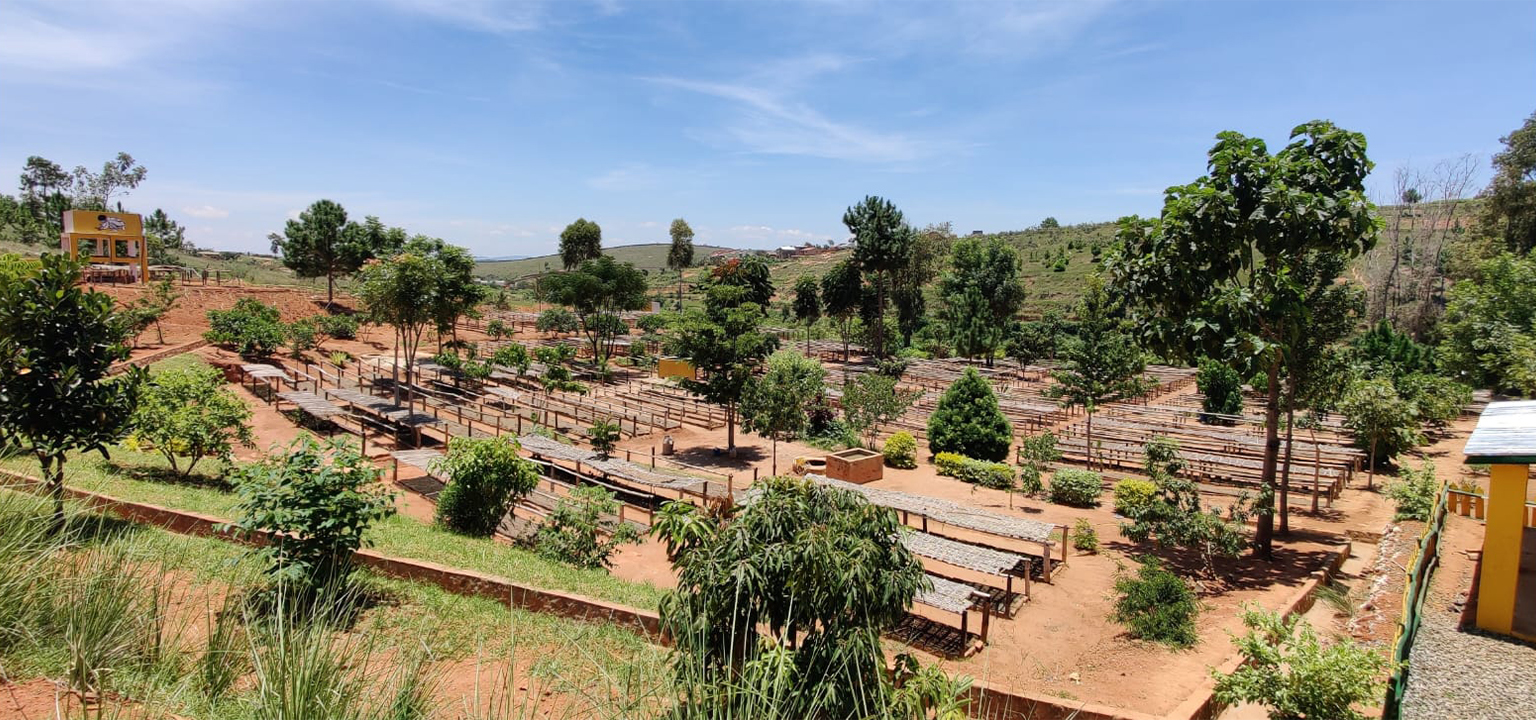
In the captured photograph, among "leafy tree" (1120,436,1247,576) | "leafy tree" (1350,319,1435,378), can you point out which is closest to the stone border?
"leafy tree" (1120,436,1247,576)

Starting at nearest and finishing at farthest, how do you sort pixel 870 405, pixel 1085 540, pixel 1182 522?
pixel 1182 522 → pixel 1085 540 → pixel 870 405

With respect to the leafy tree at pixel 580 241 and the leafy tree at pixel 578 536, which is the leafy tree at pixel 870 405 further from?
the leafy tree at pixel 580 241

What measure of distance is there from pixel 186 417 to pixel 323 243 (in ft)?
116

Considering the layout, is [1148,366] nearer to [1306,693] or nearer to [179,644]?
[1306,693]

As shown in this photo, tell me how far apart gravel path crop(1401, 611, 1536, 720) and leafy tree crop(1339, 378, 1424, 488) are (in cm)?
1255

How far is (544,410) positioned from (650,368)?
49.9 feet

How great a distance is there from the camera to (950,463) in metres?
22.1

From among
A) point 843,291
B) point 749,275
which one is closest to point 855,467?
point 749,275

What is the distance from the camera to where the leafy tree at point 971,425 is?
22.9 meters

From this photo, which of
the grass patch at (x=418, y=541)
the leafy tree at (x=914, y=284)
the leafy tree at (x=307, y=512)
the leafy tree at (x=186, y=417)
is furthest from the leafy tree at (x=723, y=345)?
the leafy tree at (x=914, y=284)

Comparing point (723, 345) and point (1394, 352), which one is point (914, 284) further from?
point (723, 345)

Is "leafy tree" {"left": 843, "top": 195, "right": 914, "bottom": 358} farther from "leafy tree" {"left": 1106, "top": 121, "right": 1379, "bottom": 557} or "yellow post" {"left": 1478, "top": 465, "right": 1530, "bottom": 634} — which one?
"yellow post" {"left": 1478, "top": 465, "right": 1530, "bottom": 634}

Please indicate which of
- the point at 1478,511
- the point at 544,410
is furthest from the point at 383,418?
the point at 1478,511

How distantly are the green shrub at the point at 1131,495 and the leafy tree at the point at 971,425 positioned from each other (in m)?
5.17
